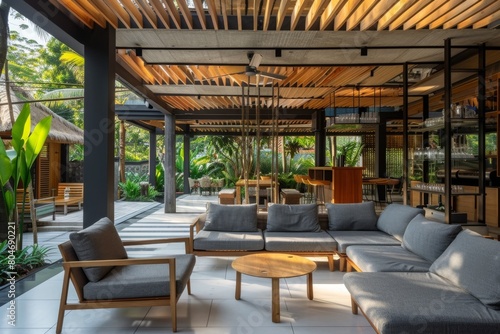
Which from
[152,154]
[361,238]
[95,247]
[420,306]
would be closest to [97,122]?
[95,247]

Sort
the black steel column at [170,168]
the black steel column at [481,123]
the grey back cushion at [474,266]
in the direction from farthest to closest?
the black steel column at [170,168] < the black steel column at [481,123] < the grey back cushion at [474,266]

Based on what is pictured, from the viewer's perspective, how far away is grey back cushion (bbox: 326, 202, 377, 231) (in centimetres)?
479

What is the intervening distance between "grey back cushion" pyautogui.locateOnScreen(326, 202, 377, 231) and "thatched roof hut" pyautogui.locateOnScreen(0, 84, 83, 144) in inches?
253

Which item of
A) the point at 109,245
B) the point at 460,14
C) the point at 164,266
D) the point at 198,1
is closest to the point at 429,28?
the point at 460,14

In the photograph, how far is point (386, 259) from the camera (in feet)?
10.9

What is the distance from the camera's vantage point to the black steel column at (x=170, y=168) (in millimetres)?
9633

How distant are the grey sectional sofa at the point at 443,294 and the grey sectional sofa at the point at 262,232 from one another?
129cm

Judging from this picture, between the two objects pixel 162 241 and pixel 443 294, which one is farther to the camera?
pixel 162 241

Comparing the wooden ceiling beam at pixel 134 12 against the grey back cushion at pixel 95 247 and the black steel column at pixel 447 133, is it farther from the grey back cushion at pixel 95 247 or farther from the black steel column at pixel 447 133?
the black steel column at pixel 447 133

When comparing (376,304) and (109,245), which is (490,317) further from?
(109,245)

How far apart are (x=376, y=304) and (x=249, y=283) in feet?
5.92

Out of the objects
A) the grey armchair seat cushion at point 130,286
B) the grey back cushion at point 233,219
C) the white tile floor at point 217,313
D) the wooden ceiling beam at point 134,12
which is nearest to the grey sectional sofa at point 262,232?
the grey back cushion at point 233,219

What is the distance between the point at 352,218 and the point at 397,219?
0.66m

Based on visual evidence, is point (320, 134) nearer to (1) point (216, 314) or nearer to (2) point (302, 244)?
(2) point (302, 244)
